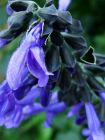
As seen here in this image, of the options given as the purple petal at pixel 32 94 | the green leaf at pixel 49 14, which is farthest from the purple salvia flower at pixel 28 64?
the purple petal at pixel 32 94

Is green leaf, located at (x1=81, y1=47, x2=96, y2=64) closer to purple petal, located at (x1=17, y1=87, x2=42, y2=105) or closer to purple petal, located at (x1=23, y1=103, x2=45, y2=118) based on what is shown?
purple petal, located at (x1=17, y1=87, x2=42, y2=105)

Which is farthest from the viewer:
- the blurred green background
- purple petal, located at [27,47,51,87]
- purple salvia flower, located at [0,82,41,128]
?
the blurred green background

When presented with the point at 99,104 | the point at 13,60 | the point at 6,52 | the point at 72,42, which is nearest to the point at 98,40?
the point at 6,52

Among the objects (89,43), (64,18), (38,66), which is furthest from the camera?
(89,43)

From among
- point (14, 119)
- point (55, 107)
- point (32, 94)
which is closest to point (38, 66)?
point (14, 119)

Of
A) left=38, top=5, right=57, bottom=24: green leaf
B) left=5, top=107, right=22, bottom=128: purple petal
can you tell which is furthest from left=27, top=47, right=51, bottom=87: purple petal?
left=5, top=107, right=22, bottom=128: purple petal

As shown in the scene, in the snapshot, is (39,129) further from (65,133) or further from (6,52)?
(6,52)

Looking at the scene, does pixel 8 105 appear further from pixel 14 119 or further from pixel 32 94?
pixel 32 94
